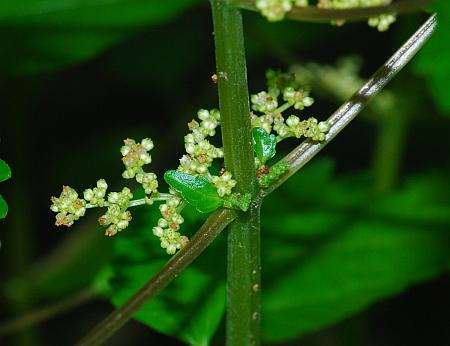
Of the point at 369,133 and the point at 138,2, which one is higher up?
the point at 369,133

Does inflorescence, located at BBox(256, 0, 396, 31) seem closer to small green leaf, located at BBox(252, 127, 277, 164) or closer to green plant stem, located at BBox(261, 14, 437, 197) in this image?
green plant stem, located at BBox(261, 14, 437, 197)

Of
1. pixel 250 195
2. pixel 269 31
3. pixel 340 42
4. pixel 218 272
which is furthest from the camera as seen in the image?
pixel 340 42

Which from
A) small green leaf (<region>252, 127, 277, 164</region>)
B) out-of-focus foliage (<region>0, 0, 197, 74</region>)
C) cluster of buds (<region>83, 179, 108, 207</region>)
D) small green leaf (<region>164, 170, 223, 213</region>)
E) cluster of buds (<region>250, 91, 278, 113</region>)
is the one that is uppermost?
out-of-focus foliage (<region>0, 0, 197, 74</region>)

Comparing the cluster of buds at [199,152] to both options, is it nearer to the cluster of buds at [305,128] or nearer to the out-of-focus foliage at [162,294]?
the cluster of buds at [305,128]

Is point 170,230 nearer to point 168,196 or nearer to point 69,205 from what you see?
point 168,196

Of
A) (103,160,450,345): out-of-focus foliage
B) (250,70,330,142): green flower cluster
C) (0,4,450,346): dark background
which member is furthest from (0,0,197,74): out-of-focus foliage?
(250,70,330,142): green flower cluster

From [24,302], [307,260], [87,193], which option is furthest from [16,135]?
[87,193]

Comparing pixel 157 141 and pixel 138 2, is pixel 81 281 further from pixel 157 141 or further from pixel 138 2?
pixel 138 2

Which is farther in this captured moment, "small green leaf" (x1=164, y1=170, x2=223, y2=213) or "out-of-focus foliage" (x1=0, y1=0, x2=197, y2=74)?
"out-of-focus foliage" (x1=0, y1=0, x2=197, y2=74)
